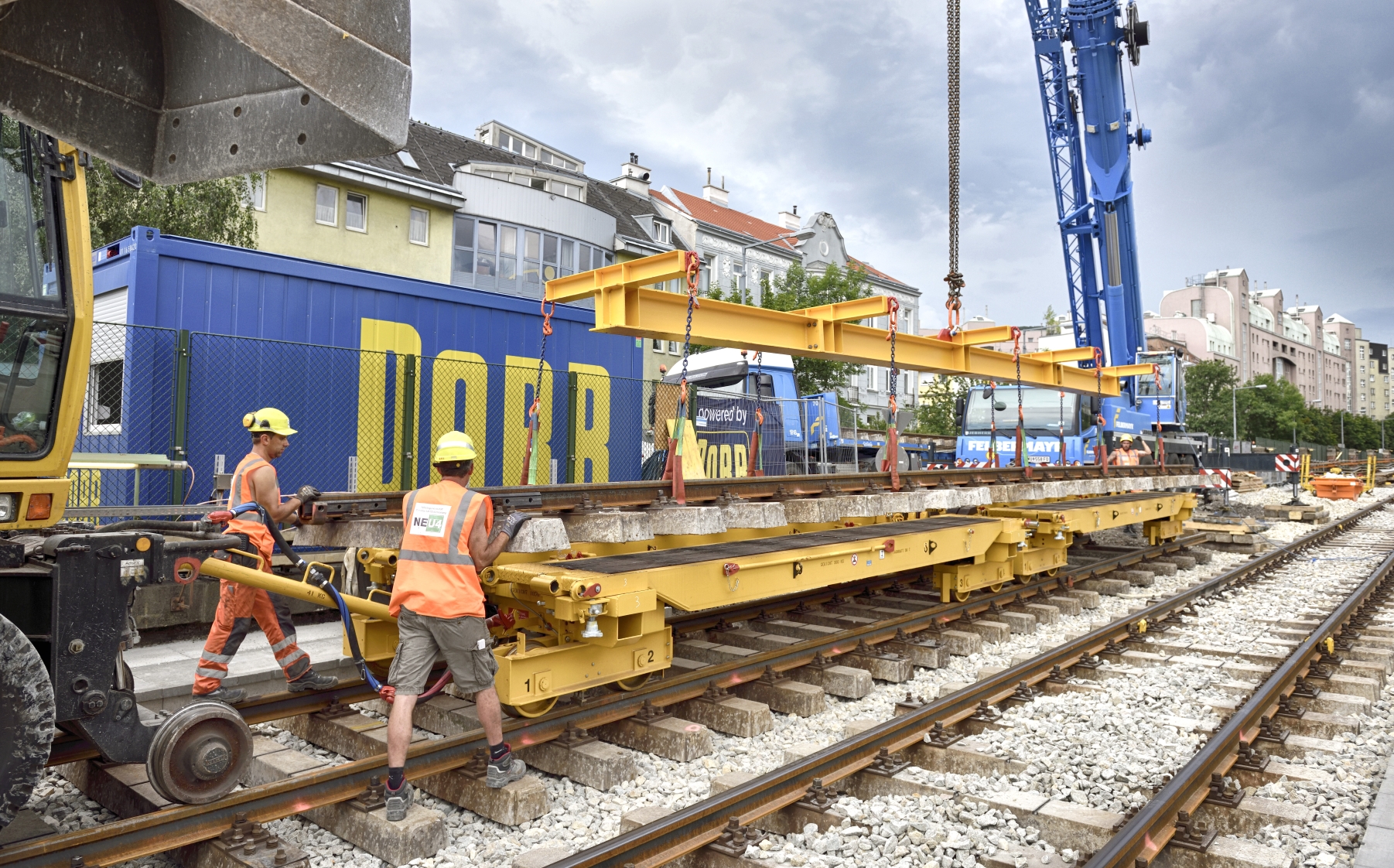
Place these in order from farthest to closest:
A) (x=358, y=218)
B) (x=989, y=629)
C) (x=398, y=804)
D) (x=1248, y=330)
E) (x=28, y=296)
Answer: (x=1248, y=330) < (x=358, y=218) < (x=989, y=629) < (x=398, y=804) < (x=28, y=296)

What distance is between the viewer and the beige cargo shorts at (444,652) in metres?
4.19

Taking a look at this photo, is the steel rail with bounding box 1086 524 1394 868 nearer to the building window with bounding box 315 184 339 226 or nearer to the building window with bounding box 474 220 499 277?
the building window with bounding box 315 184 339 226

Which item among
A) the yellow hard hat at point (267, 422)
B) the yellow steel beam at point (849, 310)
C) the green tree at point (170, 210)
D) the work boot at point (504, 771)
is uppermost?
the green tree at point (170, 210)

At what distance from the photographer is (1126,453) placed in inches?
599

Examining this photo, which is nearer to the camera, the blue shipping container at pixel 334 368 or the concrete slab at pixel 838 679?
the concrete slab at pixel 838 679

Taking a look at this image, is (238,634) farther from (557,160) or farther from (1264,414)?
(1264,414)

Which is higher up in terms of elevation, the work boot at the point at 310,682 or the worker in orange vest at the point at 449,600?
the worker in orange vest at the point at 449,600

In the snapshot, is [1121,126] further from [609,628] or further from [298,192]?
[298,192]

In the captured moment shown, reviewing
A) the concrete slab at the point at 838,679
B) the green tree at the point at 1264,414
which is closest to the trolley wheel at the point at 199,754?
the concrete slab at the point at 838,679

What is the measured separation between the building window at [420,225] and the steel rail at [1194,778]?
2431 cm

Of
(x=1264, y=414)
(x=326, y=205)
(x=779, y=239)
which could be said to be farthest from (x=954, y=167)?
(x=1264, y=414)

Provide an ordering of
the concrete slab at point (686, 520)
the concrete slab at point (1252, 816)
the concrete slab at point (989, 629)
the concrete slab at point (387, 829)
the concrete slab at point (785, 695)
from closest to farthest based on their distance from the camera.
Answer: the concrete slab at point (387, 829) → the concrete slab at point (1252, 816) → the concrete slab at point (686, 520) → the concrete slab at point (785, 695) → the concrete slab at point (989, 629)

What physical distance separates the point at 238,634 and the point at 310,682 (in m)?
0.52

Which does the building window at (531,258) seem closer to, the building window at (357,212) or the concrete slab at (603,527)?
the building window at (357,212)
